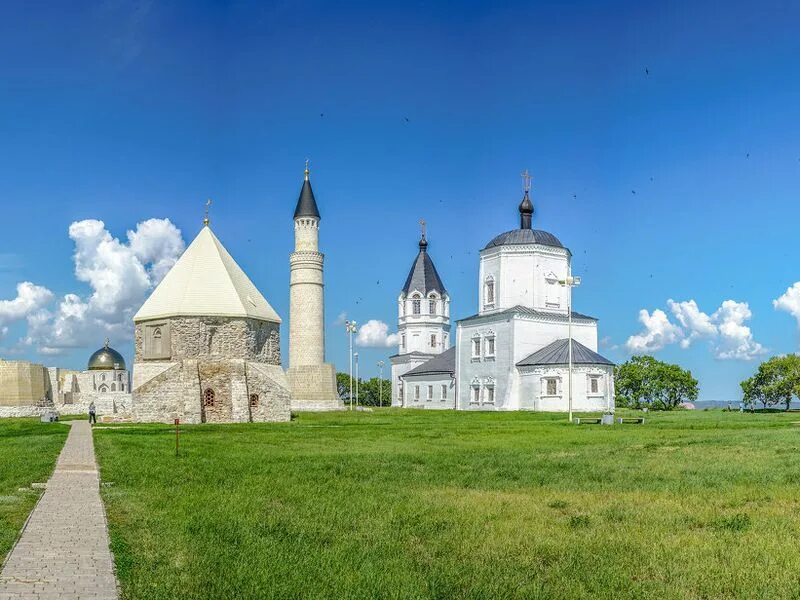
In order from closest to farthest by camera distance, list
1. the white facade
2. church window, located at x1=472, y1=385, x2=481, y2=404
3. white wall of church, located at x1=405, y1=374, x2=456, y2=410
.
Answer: church window, located at x1=472, y1=385, x2=481, y2=404, white wall of church, located at x1=405, y1=374, x2=456, y2=410, the white facade

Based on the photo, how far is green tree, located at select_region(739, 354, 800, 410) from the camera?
6131cm

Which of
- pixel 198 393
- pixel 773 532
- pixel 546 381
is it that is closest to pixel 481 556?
pixel 773 532

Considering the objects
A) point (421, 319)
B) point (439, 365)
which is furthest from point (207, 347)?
point (421, 319)

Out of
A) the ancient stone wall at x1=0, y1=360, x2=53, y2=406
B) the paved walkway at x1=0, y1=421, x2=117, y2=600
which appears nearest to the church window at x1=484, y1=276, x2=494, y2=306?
the ancient stone wall at x1=0, y1=360, x2=53, y2=406

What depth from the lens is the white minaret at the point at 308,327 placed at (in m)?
63.2

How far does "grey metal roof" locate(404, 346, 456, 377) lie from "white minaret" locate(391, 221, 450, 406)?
22.2 ft

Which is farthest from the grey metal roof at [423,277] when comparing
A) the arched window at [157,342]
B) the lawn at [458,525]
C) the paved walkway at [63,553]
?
the paved walkway at [63,553]

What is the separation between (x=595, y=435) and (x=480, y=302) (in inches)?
1548

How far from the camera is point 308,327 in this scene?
64.8m

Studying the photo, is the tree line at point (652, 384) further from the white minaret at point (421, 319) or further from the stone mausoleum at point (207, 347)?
the stone mausoleum at point (207, 347)

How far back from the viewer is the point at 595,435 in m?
28.1

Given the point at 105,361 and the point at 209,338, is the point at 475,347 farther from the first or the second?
the point at 105,361

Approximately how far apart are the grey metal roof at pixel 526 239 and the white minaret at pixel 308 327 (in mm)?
14047

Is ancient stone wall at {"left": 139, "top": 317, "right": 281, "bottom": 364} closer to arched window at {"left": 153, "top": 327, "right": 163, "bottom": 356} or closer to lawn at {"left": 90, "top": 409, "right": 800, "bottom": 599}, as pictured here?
arched window at {"left": 153, "top": 327, "right": 163, "bottom": 356}
